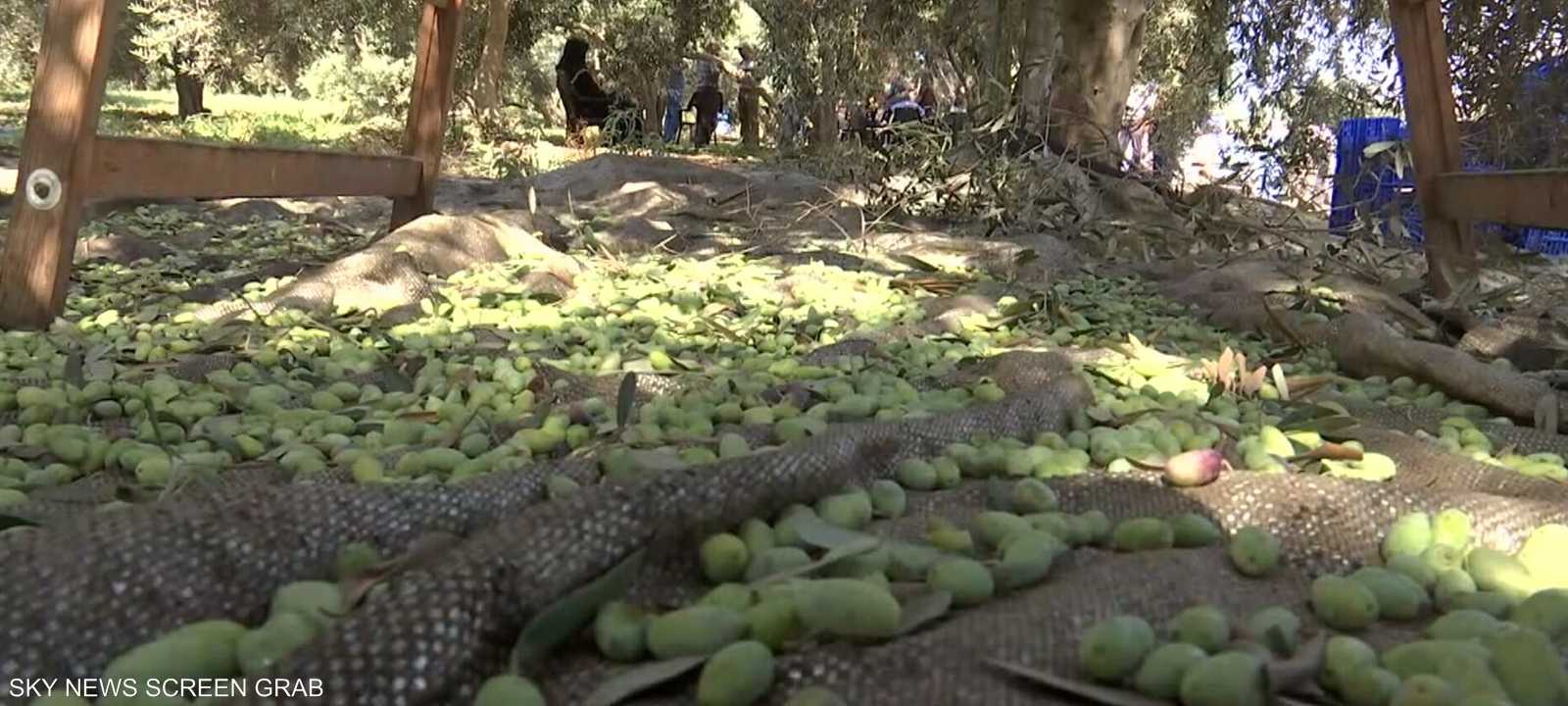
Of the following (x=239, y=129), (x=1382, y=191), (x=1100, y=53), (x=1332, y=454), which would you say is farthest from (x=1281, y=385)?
(x=239, y=129)

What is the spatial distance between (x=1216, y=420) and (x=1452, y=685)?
3.76ft

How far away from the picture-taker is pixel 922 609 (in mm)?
1115

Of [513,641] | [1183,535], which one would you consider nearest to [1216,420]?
[1183,535]

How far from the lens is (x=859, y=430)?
1735 mm

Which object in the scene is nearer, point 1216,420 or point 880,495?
point 880,495

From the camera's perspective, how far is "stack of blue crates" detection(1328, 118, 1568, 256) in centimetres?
495

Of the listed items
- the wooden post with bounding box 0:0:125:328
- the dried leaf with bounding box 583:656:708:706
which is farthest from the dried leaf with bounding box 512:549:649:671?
the wooden post with bounding box 0:0:125:328

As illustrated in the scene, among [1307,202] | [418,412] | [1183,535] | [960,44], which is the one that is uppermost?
[960,44]

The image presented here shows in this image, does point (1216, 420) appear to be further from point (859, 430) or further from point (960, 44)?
point (960, 44)

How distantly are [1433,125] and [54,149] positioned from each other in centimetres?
424

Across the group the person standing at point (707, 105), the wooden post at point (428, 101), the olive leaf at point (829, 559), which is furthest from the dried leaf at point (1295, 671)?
the person standing at point (707, 105)

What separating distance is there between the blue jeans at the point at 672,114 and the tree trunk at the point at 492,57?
12.4 feet

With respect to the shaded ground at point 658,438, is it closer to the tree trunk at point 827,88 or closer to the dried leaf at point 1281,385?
the dried leaf at point 1281,385

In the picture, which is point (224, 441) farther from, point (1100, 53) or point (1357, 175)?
point (1100, 53)
